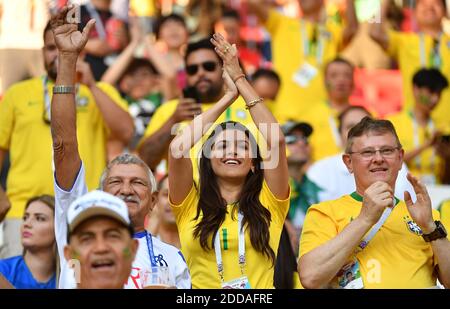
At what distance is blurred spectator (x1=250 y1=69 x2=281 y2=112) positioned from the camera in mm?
11539

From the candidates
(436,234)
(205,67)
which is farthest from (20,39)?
(436,234)

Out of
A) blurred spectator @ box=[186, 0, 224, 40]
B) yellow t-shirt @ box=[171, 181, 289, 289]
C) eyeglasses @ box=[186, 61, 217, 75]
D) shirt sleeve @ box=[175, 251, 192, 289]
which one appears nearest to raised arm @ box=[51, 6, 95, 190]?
yellow t-shirt @ box=[171, 181, 289, 289]

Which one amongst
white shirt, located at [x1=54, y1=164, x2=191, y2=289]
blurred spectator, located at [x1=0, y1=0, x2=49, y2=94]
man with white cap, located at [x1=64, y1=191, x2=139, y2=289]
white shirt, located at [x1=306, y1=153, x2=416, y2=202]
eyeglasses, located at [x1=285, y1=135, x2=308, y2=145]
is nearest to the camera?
man with white cap, located at [x1=64, y1=191, x2=139, y2=289]

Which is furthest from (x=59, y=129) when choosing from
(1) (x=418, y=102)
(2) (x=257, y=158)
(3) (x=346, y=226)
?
(1) (x=418, y=102)

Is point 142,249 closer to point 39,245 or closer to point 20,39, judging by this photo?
point 39,245

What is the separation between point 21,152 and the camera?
29.1 ft

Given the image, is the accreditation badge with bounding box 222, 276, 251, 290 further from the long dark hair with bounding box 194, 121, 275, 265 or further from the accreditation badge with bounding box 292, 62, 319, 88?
the accreditation badge with bounding box 292, 62, 319, 88

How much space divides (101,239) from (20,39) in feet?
19.8

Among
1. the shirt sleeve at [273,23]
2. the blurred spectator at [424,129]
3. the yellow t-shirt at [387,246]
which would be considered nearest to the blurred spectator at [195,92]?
the yellow t-shirt at [387,246]

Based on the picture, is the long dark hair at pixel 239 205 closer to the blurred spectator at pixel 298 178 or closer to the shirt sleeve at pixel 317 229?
the shirt sleeve at pixel 317 229

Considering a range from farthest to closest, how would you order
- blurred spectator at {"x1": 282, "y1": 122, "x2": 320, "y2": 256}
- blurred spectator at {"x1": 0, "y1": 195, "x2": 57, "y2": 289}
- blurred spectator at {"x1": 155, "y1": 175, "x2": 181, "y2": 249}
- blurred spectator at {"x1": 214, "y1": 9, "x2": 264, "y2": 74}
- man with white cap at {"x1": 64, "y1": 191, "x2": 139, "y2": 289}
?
blurred spectator at {"x1": 214, "y1": 9, "x2": 264, "y2": 74}, blurred spectator at {"x1": 282, "y1": 122, "x2": 320, "y2": 256}, blurred spectator at {"x1": 155, "y1": 175, "x2": 181, "y2": 249}, blurred spectator at {"x1": 0, "y1": 195, "x2": 57, "y2": 289}, man with white cap at {"x1": 64, "y1": 191, "x2": 139, "y2": 289}

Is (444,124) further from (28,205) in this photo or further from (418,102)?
(28,205)

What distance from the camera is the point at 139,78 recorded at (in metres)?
11.8

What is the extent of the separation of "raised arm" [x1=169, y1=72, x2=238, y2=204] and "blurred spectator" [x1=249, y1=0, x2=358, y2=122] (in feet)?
16.0
